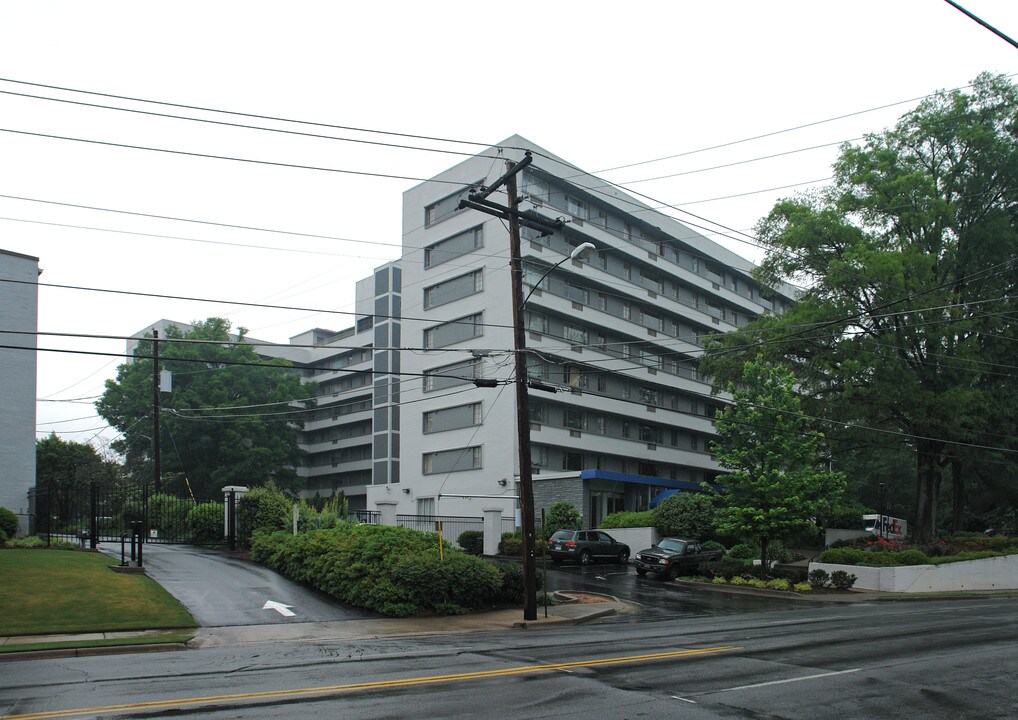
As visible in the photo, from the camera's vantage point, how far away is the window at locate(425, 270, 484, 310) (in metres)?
50.5

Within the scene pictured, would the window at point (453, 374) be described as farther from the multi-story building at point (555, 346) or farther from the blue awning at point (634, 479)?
the blue awning at point (634, 479)

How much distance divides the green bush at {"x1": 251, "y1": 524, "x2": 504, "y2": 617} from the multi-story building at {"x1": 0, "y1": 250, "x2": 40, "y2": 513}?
13143mm

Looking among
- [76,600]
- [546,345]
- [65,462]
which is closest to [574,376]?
[546,345]

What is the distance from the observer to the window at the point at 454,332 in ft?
165

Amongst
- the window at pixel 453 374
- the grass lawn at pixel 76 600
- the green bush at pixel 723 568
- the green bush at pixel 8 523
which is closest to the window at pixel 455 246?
the window at pixel 453 374

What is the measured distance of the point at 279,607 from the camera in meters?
20.1

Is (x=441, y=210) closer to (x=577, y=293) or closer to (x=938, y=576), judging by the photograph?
(x=577, y=293)

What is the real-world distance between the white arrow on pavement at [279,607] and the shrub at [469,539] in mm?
19721

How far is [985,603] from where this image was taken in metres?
27.5

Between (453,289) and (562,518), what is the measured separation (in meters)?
16.4

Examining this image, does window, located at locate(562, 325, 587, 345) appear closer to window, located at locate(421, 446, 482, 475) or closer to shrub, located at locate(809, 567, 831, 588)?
window, located at locate(421, 446, 482, 475)

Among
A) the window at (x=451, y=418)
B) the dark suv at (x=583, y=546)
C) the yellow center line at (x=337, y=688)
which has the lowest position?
the dark suv at (x=583, y=546)

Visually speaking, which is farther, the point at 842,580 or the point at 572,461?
the point at 572,461

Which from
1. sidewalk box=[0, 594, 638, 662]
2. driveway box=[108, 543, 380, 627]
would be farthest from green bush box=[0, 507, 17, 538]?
sidewalk box=[0, 594, 638, 662]
